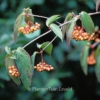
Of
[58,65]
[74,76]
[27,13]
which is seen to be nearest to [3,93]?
[58,65]

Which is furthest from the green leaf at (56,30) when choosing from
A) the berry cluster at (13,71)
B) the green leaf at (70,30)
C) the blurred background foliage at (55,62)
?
the blurred background foliage at (55,62)

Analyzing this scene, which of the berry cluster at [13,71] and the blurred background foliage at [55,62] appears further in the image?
the blurred background foliage at [55,62]

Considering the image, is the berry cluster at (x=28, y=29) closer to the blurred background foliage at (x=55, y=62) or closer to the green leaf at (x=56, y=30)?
the green leaf at (x=56, y=30)

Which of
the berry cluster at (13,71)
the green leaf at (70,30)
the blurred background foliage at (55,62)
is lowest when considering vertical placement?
the blurred background foliage at (55,62)

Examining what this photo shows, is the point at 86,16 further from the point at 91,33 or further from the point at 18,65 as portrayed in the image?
the point at 18,65

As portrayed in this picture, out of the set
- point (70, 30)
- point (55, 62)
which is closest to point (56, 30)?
point (70, 30)

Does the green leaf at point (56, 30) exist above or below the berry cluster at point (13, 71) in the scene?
above

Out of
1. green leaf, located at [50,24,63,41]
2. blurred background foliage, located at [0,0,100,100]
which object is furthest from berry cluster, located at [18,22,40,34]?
blurred background foliage, located at [0,0,100,100]

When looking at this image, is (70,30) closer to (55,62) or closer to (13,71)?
(13,71)
